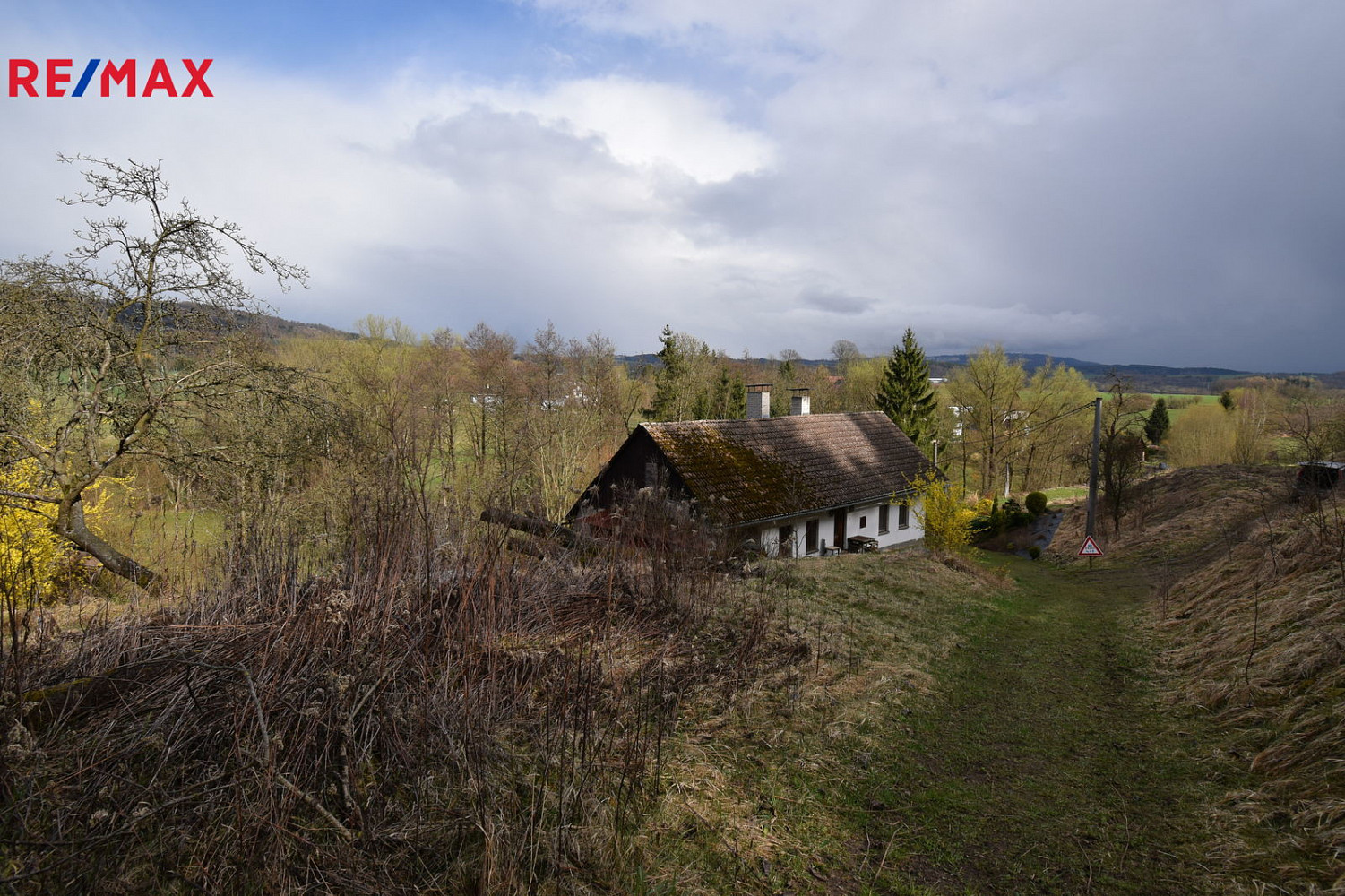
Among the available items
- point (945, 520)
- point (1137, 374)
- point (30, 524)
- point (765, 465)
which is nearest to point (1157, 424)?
point (1137, 374)

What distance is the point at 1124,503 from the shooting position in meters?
27.9

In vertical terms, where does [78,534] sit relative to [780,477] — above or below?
above

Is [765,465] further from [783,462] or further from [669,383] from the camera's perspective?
[669,383]

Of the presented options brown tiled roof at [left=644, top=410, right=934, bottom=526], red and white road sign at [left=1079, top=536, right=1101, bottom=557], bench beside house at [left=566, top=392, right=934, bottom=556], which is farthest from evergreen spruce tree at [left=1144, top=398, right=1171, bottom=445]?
red and white road sign at [left=1079, top=536, right=1101, bottom=557]

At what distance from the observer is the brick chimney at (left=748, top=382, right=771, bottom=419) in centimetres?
2817

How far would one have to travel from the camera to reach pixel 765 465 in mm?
21953

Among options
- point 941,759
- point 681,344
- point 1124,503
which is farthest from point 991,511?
point 941,759

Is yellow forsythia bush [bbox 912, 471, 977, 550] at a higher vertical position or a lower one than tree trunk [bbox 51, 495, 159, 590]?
lower

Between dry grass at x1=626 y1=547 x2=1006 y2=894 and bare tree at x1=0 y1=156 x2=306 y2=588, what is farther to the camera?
bare tree at x1=0 y1=156 x2=306 y2=588

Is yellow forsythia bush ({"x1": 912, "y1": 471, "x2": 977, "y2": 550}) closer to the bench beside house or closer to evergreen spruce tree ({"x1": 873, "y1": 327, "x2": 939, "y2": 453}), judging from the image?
the bench beside house

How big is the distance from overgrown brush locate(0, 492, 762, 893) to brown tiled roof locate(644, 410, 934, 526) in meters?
13.4

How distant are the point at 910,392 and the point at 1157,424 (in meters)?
29.1

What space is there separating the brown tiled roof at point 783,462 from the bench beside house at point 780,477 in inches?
1.7

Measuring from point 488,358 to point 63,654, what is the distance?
2898cm
